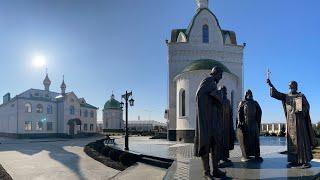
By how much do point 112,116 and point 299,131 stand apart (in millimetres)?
71270

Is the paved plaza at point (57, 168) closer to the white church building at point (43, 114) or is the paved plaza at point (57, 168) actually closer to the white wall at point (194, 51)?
the white wall at point (194, 51)

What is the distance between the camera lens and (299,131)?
9.77 meters

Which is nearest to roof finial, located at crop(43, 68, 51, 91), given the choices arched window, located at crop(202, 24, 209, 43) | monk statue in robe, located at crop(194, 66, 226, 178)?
arched window, located at crop(202, 24, 209, 43)

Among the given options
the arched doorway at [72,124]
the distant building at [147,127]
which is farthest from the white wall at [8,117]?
the distant building at [147,127]

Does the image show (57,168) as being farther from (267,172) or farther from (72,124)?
(72,124)

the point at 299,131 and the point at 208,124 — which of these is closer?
the point at 208,124

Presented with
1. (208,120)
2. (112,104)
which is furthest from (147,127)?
(208,120)

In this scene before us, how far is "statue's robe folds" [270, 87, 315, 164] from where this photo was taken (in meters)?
9.73

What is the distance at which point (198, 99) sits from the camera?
8.05 m

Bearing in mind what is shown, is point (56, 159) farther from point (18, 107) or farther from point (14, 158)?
point (18, 107)

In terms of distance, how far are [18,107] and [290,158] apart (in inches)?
1964

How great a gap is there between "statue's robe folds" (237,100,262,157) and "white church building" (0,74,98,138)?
47.6 metres

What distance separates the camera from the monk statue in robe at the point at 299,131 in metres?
9.73

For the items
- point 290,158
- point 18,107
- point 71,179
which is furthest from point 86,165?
point 18,107
